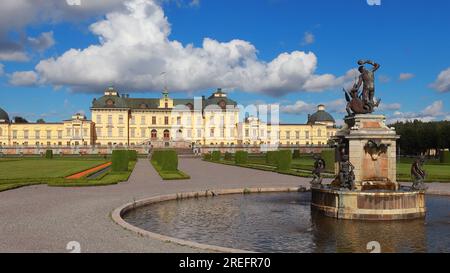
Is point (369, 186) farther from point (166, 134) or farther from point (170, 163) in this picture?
point (166, 134)

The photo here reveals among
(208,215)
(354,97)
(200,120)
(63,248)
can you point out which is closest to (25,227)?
(63,248)

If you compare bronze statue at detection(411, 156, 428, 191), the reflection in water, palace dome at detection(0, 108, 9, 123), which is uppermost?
palace dome at detection(0, 108, 9, 123)

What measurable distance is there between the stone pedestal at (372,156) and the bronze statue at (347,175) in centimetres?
38

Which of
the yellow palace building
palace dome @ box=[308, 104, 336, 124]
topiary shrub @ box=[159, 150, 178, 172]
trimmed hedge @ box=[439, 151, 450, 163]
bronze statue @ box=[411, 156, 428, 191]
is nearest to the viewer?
bronze statue @ box=[411, 156, 428, 191]

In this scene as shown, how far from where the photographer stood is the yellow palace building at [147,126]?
3553 inches

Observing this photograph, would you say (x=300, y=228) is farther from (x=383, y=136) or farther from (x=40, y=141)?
(x=40, y=141)

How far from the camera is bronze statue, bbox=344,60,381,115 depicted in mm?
12938

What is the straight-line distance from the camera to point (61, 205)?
13.1m

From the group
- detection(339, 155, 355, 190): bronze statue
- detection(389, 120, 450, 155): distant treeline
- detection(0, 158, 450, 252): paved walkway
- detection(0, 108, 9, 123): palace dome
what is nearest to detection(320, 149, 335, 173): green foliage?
detection(0, 158, 450, 252): paved walkway

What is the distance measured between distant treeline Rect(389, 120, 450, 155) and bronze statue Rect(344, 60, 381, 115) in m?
58.9

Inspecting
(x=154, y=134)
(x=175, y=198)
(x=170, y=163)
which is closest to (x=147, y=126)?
(x=154, y=134)

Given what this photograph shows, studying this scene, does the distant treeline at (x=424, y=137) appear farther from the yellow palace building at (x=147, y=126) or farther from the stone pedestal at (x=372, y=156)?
the stone pedestal at (x=372, y=156)

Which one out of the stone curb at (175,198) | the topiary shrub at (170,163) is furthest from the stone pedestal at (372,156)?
the topiary shrub at (170,163)

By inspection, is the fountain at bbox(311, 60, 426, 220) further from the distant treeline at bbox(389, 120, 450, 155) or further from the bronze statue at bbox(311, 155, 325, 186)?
the distant treeline at bbox(389, 120, 450, 155)
